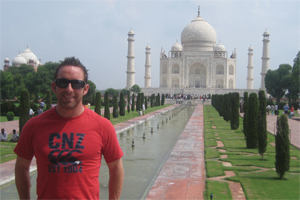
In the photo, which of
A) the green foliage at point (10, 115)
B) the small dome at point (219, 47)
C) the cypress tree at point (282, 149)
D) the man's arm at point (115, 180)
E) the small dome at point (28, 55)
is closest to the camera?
the man's arm at point (115, 180)

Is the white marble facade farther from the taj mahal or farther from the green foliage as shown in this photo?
the green foliage

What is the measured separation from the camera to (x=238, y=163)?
6348 mm

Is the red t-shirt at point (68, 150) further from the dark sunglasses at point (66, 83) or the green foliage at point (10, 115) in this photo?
the green foliage at point (10, 115)

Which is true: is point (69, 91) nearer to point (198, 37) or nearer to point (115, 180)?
point (115, 180)

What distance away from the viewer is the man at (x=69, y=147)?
5.01 ft

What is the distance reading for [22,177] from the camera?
5.35ft

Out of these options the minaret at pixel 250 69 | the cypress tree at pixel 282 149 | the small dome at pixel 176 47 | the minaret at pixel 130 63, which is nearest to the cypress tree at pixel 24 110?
the cypress tree at pixel 282 149

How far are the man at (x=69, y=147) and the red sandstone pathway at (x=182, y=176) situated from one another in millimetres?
2876

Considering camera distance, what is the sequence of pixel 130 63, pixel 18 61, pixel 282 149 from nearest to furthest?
pixel 282 149
pixel 130 63
pixel 18 61

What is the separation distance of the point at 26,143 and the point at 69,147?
0.24 metres

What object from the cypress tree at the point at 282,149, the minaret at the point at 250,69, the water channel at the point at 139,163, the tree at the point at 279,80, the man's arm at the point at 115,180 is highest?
the minaret at the point at 250,69

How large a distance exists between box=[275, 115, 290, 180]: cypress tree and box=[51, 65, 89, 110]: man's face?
4.47 m

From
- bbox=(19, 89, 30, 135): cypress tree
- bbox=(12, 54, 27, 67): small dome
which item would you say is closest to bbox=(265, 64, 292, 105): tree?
bbox=(19, 89, 30, 135): cypress tree

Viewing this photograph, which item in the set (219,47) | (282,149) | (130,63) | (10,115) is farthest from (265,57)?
(282,149)
